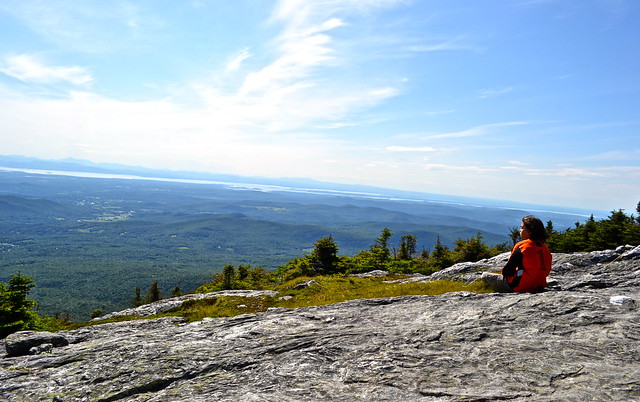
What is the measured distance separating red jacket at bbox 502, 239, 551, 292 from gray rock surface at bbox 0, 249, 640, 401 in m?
0.80

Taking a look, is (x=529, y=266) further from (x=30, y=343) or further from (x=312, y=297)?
(x=30, y=343)

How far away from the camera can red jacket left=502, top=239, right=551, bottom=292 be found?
11.8m

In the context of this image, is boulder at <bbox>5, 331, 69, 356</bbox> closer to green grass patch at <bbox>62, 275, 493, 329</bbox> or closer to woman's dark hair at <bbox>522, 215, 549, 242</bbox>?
green grass patch at <bbox>62, 275, 493, 329</bbox>

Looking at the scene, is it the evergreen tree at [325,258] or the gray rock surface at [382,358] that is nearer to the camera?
the gray rock surface at [382,358]

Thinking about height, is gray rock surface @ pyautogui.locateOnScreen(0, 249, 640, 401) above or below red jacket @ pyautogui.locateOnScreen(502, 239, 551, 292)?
below

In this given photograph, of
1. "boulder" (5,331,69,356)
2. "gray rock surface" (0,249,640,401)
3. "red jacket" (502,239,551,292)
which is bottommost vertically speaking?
"boulder" (5,331,69,356)

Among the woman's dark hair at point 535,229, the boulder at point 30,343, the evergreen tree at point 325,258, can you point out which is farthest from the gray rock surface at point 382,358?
the evergreen tree at point 325,258

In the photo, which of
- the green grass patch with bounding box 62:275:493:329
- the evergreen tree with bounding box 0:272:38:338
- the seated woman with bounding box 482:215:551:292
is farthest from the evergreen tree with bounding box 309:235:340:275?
the seated woman with bounding box 482:215:551:292

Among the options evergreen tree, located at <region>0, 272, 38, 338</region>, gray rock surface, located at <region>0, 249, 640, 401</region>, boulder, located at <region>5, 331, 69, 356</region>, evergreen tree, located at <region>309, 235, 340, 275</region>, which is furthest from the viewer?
evergreen tree, located at <region>309, 235, 340, 275</region>

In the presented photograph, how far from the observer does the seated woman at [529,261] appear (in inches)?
464

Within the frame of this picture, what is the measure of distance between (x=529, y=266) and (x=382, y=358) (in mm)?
7602

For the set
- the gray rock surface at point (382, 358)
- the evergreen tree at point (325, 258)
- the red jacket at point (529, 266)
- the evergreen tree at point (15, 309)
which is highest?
the red jacket at point (529, 266)

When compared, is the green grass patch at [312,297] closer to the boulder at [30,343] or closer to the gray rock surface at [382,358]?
the gray rock surface at [382,358]

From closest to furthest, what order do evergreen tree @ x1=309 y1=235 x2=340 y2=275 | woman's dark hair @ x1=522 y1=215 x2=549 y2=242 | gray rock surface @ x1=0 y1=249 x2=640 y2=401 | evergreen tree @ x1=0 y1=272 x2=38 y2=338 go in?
gray rock surface @ x1=0 y1=249 x2=640 y2=401, woman's dark hair @ x1=522 y1=215 x2=549 y2=242, evergreen tree @ x1=0 y1=272 x2=38 y2=338, evergreen tree @ x1=309 y1=235 x2=340 y2=275
